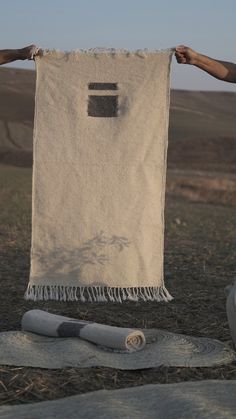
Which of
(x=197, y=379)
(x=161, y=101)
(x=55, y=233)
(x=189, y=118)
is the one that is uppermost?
(x=189, y=118)

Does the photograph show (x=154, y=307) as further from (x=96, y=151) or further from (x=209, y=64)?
(x=209, y=64)

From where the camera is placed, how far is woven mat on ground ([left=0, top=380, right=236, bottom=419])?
11.3 feet

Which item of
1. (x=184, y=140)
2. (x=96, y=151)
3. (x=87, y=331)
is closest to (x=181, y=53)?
(x=96, y=151)

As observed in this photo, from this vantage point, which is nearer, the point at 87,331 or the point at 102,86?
the point at 87,331

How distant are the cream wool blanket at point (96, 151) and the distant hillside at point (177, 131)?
27825 mm

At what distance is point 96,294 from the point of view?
6.49 meters

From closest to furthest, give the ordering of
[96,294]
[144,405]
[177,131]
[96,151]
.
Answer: [144,405] → [96,151] → [96,294] → [177,131]

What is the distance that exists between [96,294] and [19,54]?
2.16 metres

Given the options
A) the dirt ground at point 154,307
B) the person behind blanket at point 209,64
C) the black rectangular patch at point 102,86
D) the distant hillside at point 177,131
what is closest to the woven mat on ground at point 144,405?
the dirt ground at point 154,307

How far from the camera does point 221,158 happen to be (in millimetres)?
40125

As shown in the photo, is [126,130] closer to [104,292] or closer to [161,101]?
[161,101]

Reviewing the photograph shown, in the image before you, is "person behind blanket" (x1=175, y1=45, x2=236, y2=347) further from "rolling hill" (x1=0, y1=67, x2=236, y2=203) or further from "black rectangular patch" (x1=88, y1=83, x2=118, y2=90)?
"rolling hill" (x1=0, y1=67, x2=236, y2=203)

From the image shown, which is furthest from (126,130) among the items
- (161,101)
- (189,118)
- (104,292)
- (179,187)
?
(189,118)

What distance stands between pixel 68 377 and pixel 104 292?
228 cm
